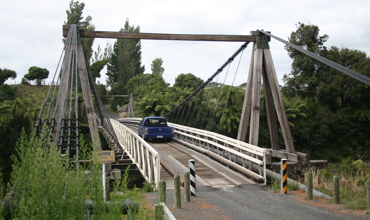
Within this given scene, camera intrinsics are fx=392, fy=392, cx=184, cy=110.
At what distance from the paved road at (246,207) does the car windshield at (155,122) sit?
42.6ft

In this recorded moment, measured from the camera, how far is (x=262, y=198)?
9633 millimetres

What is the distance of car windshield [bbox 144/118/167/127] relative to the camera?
23.5m

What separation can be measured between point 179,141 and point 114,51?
191ft

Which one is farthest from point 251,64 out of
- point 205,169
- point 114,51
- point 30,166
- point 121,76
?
point 114,51

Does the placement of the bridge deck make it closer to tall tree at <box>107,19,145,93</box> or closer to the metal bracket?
the metal bracket

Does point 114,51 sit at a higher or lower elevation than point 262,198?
higher

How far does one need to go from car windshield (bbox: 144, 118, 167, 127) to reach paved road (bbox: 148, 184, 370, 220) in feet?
42.6

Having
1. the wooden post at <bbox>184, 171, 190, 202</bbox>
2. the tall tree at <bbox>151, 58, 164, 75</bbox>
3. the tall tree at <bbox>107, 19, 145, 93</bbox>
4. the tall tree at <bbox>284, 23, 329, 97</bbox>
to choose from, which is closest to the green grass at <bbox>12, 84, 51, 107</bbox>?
the tall tree at <bbox>107, 19, 145, 93</bbox>

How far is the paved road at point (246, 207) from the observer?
786cm

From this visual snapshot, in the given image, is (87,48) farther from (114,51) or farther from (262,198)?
(262,198)

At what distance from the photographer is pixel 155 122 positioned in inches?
943

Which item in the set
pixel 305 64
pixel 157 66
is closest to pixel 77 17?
pixel 157 66

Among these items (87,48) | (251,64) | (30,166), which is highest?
(87,48)

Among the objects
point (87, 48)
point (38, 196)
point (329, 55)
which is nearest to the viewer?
point (38, 196)
